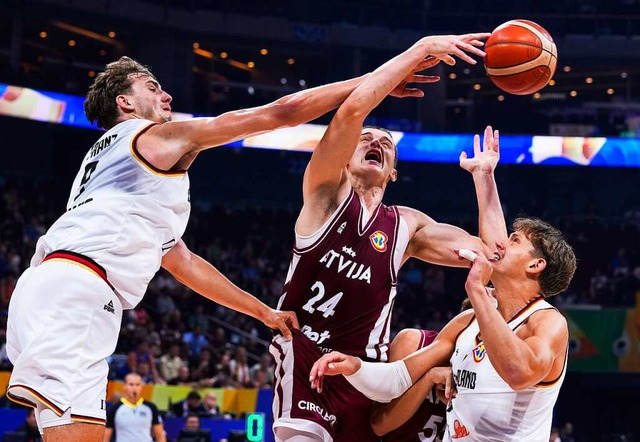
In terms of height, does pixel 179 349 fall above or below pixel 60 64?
below

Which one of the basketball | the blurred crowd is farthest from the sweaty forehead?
the blurred crowd

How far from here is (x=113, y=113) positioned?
4.58 metres

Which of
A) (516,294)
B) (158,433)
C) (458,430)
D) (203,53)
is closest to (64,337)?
(458,430)

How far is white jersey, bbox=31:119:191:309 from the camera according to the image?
405 cm

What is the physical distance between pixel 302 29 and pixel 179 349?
12974 mm

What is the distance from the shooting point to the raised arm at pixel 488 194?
5004mm

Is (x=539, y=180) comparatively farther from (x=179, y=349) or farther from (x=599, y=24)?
(x=179, y=349)

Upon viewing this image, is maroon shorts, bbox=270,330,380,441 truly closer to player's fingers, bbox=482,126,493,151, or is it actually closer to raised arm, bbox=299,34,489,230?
raised arm, bbox=299,34,489,230

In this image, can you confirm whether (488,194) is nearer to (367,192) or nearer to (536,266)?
(367,192)

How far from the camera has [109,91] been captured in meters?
4.58

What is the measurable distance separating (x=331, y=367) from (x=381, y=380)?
0.38 meters

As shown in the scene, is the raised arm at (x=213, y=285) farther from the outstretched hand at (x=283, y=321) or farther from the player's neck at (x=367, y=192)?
the player's neck at (x=367, y=192)

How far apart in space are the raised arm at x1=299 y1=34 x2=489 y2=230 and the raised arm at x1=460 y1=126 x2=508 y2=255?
0.67 m

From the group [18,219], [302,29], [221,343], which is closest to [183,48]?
[302,29]
